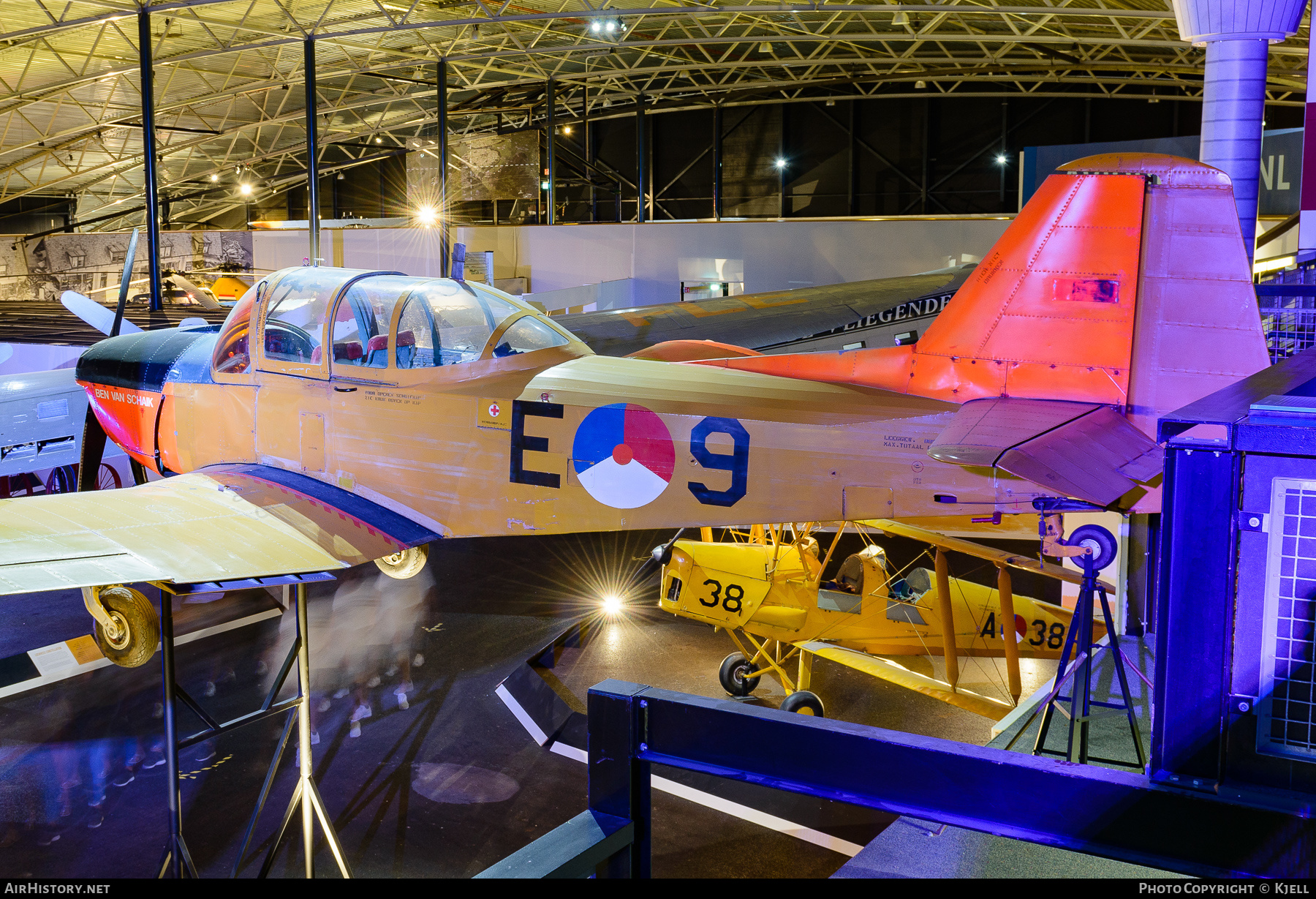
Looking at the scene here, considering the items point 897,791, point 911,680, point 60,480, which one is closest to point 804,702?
point 911,680

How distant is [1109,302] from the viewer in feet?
15.3

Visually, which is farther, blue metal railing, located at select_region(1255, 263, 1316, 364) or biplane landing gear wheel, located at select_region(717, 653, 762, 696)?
biplane landing gear wheel, located at select_region(717, 653, 762, 696)

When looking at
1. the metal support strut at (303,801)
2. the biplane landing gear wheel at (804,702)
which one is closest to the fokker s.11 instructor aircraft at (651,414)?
the metal support strut at (303,801)

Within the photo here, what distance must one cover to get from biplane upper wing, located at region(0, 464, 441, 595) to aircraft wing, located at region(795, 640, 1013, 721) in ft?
8.74

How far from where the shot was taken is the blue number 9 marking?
4828 millimetres

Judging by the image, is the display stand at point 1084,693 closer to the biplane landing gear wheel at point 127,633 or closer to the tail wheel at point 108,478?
the biplane landing gear wheel at point 127,633

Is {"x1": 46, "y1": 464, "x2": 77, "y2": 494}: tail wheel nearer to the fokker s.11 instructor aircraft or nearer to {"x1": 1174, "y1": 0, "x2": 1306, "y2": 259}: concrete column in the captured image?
the fokker s.11 instructor aircraft

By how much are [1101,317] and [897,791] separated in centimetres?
392

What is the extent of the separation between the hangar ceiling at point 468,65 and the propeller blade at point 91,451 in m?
9.41

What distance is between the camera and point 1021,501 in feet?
14.4

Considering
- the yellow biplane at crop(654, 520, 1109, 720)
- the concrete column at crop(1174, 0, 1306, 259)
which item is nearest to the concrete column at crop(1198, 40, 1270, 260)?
the concrete column at crop(1174, 0, 1306, 259)

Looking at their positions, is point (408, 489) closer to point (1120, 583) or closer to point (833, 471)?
point (833, 471)

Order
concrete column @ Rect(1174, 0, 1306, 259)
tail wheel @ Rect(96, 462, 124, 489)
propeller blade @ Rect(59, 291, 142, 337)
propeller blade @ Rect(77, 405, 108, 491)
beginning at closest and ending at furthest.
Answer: concrete column @ Rect(1174, 0, 1306, 259), propeller blade @ Rect(77, 405, 108, 491), propeller blade @ Rect(59, 291, 142, 337), tail wheel @ Rect(96, 462, 124, 489)

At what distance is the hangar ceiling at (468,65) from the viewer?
17.5 meters
